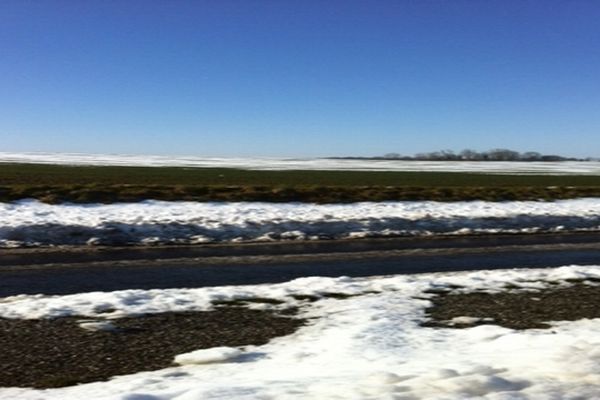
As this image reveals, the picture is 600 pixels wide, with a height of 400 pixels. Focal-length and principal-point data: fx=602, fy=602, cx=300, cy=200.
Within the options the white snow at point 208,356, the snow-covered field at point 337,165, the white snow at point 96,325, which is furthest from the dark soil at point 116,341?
the snow-covered field at point 337,165

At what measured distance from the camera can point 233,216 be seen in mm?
20109

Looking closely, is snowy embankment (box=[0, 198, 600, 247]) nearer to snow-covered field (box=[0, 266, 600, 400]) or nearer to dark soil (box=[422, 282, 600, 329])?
snow-covered field (box=[0, 266, 600, 400])

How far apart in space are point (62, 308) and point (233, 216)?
1158 centimetres

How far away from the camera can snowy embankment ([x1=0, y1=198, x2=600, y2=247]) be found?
55.7 ft

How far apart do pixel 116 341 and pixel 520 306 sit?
587cm

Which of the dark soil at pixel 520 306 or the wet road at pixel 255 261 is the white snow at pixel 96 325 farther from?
the dark soil at pixel 520 306

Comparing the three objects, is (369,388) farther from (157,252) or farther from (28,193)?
(28,193)

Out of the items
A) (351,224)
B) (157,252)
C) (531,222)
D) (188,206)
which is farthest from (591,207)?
(157,252)

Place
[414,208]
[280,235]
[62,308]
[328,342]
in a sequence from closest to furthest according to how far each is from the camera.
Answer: [328,342] < [62,308] < [280,235] < [414,208]

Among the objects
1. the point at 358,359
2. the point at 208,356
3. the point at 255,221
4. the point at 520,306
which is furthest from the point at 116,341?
the point at 255,221

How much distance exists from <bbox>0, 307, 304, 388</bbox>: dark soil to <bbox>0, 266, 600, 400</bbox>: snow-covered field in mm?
319

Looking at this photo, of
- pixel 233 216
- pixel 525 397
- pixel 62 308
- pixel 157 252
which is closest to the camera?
pixel 525 397

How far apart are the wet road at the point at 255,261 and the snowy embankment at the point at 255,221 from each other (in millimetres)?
1333

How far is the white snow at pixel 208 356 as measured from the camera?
6.31 meters
